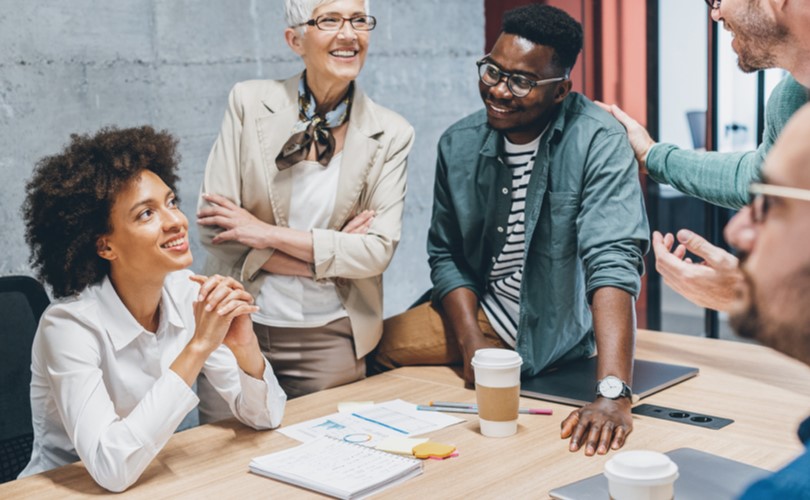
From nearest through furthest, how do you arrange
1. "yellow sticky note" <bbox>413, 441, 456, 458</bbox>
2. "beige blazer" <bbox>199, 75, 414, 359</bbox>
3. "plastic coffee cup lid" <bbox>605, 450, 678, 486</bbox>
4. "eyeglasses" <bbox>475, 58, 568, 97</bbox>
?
"plastic coffee cup lid" <bbox>605, 450, 678, 486</bbox>, "yellow sticky note" <bbox>413, 441, 456, 458</bbox>, "eyeglasses" <bbox>475, 58, 568, 97</bbox>, "beige blazer" <bbox>199, 75, 414, 359</bbox>

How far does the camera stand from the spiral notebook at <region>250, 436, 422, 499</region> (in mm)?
1632

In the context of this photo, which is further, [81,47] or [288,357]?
[81,47]

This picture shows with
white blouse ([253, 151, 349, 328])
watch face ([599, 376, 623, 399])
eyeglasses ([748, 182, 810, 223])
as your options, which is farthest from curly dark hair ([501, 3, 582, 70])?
eyeglasses ([748, 182, 810, 223])

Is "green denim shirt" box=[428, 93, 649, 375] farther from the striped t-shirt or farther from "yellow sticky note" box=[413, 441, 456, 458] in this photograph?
"yellow sticky note" box=[413, 441, 456, 458]

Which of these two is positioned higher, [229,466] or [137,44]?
[137,44]

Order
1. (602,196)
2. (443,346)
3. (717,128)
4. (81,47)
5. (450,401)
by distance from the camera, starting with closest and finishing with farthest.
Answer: (450,401) → (602,196) → (443,346) → (81,47) → (717,128)

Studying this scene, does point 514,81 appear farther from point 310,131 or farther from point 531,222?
point 310,131

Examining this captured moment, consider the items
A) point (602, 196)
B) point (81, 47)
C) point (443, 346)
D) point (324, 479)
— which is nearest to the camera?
point (324, 479)

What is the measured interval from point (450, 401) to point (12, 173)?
1776 millimetres

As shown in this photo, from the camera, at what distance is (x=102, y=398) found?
181cm

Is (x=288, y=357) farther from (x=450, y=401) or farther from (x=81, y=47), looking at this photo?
(x=81, y=47)

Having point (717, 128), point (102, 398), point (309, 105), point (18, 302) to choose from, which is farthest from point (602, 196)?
point (717, 128)

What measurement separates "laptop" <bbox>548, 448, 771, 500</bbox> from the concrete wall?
89.0 inches

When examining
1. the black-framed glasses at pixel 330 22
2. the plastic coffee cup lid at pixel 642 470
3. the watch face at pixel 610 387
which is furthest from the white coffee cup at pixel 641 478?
the black-framed glasses at pixel 330 22
